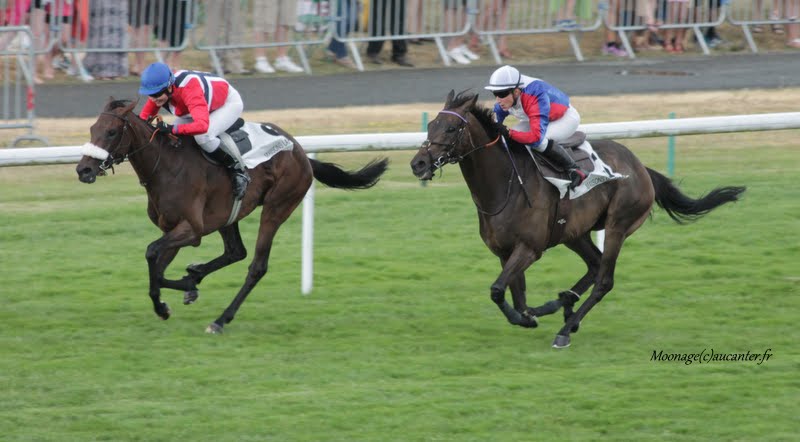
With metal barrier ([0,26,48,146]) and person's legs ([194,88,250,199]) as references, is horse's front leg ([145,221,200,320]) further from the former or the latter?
metal barrier ([0,26,48,146])

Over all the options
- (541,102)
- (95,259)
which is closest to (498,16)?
(95,259)

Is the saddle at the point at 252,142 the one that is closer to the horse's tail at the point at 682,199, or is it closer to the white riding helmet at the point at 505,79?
the white riding helmet at the point at 505,79

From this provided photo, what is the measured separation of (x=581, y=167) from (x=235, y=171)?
205cm

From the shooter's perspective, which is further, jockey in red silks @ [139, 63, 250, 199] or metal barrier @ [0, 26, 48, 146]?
metal barrier @ [0, 26, 48, 146]

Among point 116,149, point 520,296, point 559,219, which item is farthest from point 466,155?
point 116,149

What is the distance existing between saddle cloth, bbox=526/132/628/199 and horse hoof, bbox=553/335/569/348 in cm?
81

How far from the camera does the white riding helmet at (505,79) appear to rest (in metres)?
7.21

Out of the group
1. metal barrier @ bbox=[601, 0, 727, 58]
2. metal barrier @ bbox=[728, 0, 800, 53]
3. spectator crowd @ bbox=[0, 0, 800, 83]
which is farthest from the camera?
metal barrier @ bbox=[728, 0, 800, 53]

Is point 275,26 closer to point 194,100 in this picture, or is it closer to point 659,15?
point 659,15

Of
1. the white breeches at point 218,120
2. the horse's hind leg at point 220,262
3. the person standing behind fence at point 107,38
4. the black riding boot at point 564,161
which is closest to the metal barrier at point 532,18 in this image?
the person standing behind fence at point 107,38

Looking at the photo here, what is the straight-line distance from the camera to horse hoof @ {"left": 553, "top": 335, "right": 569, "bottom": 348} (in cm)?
728

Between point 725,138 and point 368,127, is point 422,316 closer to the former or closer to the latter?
point 368,127

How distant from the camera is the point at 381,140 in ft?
28.2

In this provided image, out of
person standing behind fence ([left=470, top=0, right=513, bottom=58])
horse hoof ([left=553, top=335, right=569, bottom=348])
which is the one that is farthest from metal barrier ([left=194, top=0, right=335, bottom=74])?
horse hoof ([left=553, top=335, right=569, bottom=348])
